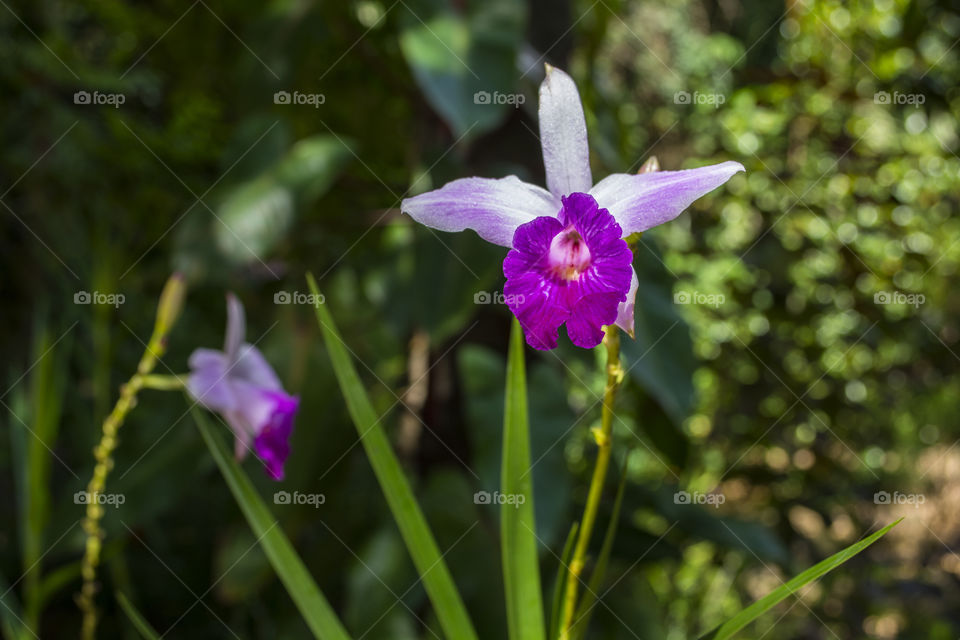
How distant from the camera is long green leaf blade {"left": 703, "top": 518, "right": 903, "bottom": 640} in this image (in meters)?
0.39

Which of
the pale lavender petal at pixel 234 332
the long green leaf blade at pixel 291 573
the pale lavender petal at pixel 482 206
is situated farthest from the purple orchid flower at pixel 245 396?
the pale lavender petal at pixel 482 206

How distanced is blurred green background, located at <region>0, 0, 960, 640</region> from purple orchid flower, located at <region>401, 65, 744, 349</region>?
0.60 meters

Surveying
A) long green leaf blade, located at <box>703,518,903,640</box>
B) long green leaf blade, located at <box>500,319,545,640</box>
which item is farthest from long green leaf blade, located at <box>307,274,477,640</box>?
long green leaf blade, located at <box>703,518,903,640</box>

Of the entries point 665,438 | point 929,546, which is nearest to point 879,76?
point 665,438

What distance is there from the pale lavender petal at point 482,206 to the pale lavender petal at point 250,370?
36cm

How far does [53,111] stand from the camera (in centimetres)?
189

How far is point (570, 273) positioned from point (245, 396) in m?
0.38

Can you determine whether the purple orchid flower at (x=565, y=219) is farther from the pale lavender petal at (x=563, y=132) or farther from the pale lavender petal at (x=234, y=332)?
the pale lavender petal at (x=234, y=332)

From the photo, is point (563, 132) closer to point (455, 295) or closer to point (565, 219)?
point (565, 219)

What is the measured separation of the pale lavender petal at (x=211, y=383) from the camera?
751mm

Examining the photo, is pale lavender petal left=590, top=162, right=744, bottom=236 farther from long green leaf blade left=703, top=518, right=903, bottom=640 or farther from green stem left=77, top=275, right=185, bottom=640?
green stem left=77, top=275, right=185, bottom=640

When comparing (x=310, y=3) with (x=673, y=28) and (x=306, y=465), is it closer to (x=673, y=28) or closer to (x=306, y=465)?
(x=306, y=465)

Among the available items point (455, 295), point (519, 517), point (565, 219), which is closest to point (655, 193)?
point (565, 219)

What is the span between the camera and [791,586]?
0.40 metres
